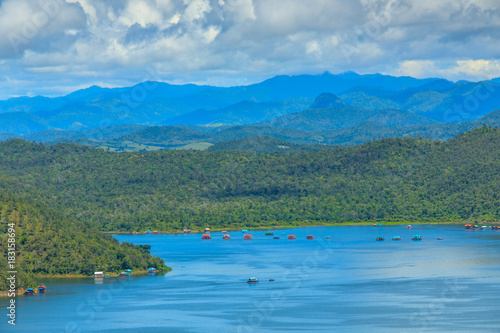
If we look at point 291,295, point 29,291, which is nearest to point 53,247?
point 29,291

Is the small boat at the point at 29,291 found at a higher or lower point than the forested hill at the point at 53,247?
lower

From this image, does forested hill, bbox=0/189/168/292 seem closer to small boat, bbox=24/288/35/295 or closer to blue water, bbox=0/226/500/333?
small boat, bbox=24/288/35/295

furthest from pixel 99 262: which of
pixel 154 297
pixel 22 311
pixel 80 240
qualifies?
pixel 22 311

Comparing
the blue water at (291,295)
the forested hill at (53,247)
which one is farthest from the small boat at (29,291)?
the blue water at (291,295)

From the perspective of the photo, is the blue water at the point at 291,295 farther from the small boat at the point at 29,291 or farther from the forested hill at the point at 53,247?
the forested hill at the point at 53,247

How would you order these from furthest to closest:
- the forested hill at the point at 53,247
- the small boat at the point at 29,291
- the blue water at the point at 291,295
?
the forested hill at the point at 53,247 → the small boat at the point at 29,291 → the blue water at the point at 291,295

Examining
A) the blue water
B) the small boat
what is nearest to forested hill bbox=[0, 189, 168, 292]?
the small boat
